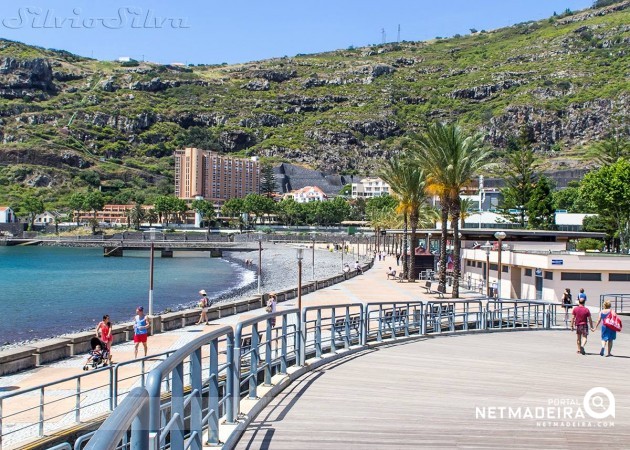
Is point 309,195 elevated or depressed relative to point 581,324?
elevated

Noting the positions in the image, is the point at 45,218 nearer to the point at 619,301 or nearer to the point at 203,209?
the point at 203,209

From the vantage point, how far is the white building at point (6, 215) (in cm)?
15350

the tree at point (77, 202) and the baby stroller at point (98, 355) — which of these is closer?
the baby stroller at point (98, 355)

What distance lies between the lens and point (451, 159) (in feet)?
107

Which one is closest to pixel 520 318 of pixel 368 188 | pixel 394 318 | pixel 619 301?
pixel 619 301

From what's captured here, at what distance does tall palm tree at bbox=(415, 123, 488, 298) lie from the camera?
Result: 107 feet

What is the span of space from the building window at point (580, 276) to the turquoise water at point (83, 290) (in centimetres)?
2266

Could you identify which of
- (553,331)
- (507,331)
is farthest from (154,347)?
(553,331)

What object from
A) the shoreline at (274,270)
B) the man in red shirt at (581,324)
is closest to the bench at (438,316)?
the man in red shirt at (581,324)

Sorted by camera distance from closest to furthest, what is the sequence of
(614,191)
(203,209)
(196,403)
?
(196,403) → (614,191) → (203,209)

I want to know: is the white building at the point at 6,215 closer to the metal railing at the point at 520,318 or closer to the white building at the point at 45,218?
the white building at the point at 45,218

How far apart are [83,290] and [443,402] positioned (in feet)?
174

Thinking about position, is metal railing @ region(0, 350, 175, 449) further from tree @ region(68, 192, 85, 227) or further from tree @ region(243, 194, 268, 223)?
tree @ region(68, 192, 85, 227)

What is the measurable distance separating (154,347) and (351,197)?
17642 centimetres
